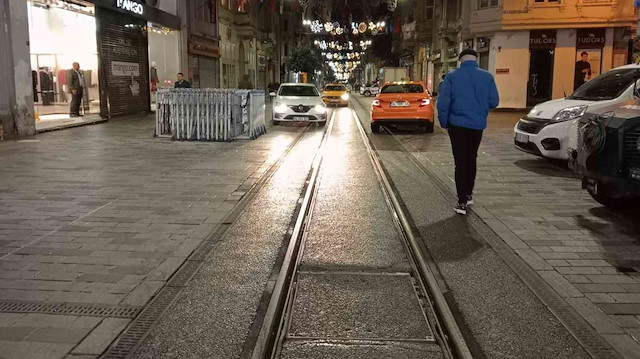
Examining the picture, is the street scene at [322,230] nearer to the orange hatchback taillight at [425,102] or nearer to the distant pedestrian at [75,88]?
the orange hatchback taillight at [425,102]

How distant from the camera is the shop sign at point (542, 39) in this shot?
96.6 feet

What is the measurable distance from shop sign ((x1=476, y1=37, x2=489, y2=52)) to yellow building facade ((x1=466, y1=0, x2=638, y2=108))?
52 millimetres

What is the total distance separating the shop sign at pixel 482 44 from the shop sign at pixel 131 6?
17.4 m

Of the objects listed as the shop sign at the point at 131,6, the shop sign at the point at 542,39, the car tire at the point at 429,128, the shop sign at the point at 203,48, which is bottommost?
the car tire at the point at 429,128

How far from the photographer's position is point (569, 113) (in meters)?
10.1

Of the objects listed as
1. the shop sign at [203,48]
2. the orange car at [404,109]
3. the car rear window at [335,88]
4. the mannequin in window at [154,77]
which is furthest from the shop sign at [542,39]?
the mannequin in window at [154,77]

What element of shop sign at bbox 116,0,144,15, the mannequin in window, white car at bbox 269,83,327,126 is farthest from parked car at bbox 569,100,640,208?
the mannequin in window

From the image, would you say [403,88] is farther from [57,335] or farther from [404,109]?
[57,335]

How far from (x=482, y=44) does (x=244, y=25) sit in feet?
55.3

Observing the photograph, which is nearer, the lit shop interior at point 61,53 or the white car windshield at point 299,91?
the lit shop interior at point 61,53

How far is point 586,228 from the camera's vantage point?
638cm

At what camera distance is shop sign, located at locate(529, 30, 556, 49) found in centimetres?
→ 2945

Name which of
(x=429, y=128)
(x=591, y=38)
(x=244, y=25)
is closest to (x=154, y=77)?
(x=429, y=128)

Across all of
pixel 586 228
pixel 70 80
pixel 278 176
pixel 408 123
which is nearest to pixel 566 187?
pixel 586 228
